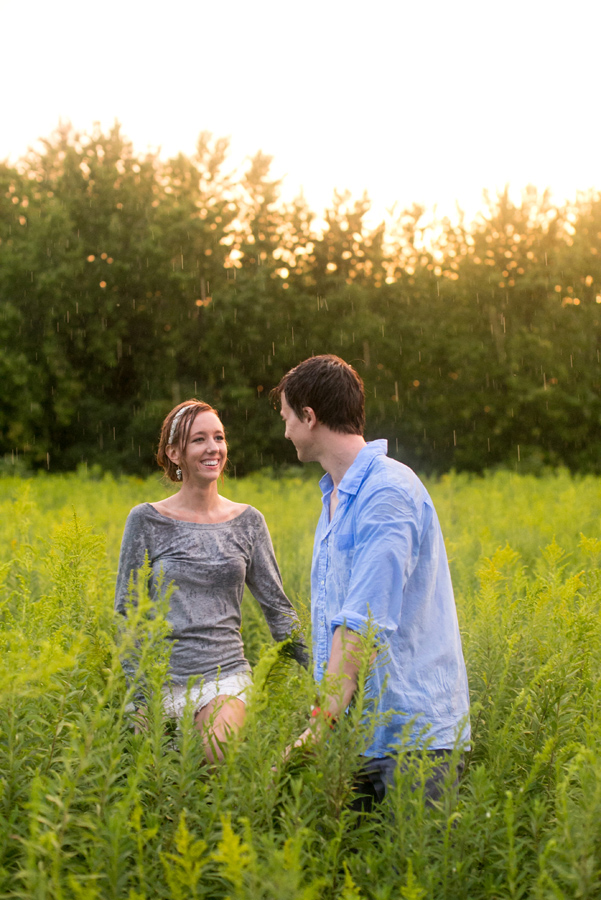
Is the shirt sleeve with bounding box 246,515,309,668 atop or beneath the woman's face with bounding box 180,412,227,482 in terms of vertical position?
beneath

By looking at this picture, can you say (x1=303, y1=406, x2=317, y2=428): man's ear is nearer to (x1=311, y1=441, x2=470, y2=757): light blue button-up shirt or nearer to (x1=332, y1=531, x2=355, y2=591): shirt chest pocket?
(x1=311, y1=441, x2=470, y2=757): light blue button-up shirt

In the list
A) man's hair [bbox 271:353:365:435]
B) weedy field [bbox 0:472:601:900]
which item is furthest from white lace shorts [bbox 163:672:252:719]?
man's hair [bbox 271:353:365:435]

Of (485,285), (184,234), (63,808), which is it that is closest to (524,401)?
(485,285)

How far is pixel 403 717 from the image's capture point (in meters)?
2.51

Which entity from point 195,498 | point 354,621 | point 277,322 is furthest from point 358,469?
point 277,322

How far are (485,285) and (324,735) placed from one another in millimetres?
23483

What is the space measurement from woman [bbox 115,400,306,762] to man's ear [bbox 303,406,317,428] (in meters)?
1.03

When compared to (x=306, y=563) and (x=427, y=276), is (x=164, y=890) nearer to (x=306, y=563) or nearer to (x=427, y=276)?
(x=306, y=563)

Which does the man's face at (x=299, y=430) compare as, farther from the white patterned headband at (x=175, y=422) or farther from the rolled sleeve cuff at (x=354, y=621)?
the white patterned headband at (x=175, y=422)

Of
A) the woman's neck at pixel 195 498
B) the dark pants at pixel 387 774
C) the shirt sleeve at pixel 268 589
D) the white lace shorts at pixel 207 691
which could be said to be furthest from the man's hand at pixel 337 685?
the woman's neck at pixel 195 498

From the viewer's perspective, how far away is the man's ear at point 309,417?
2.88 m

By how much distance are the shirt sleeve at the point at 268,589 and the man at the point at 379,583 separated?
31.1 inches

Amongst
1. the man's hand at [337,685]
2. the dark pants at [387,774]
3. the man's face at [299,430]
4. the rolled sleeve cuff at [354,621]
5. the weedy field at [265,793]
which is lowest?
the dark pants at [387,774]

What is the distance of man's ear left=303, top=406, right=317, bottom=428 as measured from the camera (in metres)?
2.88
